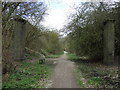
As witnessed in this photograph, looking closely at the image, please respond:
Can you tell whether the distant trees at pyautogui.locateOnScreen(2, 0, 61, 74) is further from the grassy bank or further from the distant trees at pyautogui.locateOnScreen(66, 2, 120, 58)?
the distant trees at pyautogui.locateOnScreen(66, 2, 120, 58)

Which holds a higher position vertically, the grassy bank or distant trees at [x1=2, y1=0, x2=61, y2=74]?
distant trees at [x1=2, y1=0, x2=61, y2=74]

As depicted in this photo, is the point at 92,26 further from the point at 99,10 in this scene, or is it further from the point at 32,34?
the point at 32,34

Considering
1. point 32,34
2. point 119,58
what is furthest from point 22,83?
point 32,34

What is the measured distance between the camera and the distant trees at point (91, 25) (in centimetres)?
902

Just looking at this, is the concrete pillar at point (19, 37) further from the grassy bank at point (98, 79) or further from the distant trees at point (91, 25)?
the grassy bank at point (98, 79)

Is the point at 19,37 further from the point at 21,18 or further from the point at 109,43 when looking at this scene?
the point at 109,43

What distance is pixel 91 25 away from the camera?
908 cm

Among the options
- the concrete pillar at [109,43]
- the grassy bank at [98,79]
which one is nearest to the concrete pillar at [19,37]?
the grassy bank at [98,79]

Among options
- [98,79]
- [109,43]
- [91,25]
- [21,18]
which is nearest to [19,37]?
[21,18]

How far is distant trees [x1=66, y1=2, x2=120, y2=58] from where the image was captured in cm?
902

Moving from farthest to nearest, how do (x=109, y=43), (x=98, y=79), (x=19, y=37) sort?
1. (x=19, y=37)
2. (x=109, y=43)
3. (x=98, y=79)

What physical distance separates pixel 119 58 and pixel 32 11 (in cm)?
808

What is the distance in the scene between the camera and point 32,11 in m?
9.62

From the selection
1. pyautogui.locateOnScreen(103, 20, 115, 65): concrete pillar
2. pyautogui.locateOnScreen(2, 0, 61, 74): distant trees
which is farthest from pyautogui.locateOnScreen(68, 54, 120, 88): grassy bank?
pyautogui.locateOnScreen(2, 0, 61, 74): distant trees
